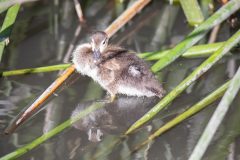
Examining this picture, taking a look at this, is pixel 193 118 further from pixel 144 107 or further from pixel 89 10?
pixel 89 10

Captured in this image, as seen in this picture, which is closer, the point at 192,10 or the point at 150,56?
the point at 150,56

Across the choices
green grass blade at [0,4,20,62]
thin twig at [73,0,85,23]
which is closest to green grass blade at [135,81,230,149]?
green grass blade at [0,4,20,62]

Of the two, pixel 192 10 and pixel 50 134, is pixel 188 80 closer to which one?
pixel 50 134

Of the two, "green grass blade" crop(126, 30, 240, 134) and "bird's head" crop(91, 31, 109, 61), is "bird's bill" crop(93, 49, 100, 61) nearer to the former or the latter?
Result: "bird's head" crop(91, 31, 109, 61)

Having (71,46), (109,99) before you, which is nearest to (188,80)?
(109,99)

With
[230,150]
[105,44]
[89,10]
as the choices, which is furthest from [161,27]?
[230,150]

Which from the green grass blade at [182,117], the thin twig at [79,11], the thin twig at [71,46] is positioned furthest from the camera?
the thin twig at [79,11]

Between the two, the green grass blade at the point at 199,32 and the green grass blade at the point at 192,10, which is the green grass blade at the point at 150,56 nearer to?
the green grass blade at the point at 199,32

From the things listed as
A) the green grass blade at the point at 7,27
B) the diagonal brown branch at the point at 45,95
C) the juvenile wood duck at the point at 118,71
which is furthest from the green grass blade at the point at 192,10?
the green grass blade at the point at 7,27
